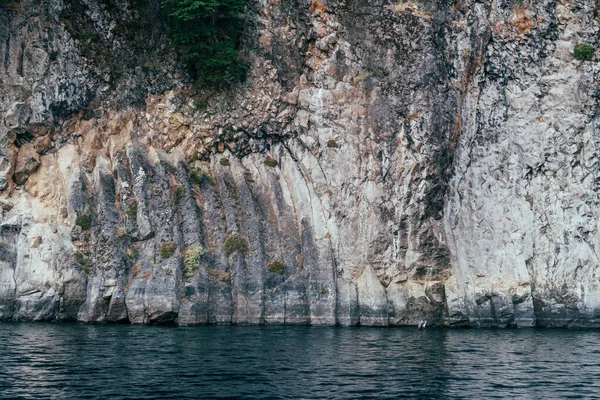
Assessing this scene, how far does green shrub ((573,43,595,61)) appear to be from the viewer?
176 ft

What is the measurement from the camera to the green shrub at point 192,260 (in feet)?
160

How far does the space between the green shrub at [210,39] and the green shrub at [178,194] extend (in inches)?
351

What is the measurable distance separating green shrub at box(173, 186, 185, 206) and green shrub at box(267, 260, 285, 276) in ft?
24.6

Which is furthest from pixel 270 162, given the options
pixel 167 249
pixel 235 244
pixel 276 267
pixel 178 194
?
pixel 167 249

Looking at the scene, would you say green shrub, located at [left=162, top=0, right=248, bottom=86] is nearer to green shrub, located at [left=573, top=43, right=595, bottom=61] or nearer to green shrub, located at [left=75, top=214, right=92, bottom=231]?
green shrub, located at [left=75, top=214, right=92, bottom=231]

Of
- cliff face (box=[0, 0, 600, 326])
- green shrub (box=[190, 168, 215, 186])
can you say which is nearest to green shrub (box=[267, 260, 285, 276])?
cliff face (box=[0, 0, 600, 326])

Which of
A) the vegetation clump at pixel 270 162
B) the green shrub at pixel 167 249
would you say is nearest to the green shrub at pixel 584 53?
the vegetation clump at pixel 270 162

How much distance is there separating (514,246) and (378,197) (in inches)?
379

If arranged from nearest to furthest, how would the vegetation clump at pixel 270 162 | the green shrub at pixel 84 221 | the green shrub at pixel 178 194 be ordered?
the green shrub at pixel 84 221 < the green shrub at pixel 178 194 < the vegetation clump at pixel 270 162

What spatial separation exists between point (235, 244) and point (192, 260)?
127 inches

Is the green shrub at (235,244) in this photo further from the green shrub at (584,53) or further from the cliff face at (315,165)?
the green shrub at (584,53)

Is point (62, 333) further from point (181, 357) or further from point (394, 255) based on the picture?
point (394, 255)

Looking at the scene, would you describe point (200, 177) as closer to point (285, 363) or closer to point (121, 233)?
point (121, 233)

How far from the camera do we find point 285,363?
3344 centimetres
